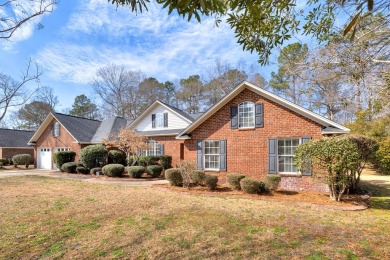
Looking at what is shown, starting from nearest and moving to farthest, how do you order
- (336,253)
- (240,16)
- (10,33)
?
(240,16) < (336,253) < (10,33)

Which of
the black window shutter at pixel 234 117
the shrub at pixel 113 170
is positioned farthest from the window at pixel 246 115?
the shrub at pixel 113 170

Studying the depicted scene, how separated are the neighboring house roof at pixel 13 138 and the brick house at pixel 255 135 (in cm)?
2724

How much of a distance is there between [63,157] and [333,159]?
69.5ft

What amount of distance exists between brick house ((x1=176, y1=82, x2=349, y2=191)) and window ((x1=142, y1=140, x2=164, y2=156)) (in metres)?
4.57

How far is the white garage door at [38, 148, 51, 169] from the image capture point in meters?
24.2

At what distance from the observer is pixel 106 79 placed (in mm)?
34750

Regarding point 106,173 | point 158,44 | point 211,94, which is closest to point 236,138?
point 158,44

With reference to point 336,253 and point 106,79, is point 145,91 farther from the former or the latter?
point 336,253

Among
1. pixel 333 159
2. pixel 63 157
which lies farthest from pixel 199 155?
pixel 63 157

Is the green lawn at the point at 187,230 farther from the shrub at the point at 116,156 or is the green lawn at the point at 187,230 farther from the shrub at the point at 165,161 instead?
the shrub at the point at 116,156

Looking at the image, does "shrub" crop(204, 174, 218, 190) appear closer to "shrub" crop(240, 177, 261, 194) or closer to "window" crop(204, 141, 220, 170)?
"shrub" crop(240, 177, 261, 194)

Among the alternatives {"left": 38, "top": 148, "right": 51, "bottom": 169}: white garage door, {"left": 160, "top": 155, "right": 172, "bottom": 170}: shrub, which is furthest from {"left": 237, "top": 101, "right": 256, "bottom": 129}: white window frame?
{"left": 38, "top": 148, "right": 51, "bottom": 169}: white garage door

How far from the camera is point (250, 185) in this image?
996 cm

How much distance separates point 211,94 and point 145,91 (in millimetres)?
10479
